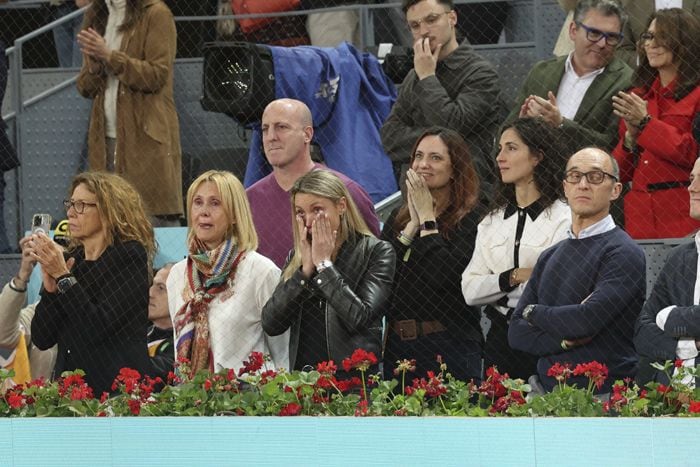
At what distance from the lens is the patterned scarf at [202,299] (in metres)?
6.13

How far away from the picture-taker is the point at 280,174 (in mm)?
6816

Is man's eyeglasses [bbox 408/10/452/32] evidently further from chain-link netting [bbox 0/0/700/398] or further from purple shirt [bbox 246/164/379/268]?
purple shirt [bbox 246/164/379/268]

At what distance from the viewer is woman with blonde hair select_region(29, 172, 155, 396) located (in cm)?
619

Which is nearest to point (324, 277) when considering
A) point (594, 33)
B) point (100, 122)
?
point (594, 33)

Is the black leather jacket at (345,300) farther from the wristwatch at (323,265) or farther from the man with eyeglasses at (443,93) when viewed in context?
the man with eyeglasses at (443,93)

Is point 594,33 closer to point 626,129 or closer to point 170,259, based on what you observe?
point 626,129

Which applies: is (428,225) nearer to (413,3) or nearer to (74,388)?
(413,3)

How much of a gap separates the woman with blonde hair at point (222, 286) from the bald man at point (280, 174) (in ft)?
1.42

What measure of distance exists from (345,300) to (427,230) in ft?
2.05

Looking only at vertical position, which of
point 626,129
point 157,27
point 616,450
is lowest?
point 616,450

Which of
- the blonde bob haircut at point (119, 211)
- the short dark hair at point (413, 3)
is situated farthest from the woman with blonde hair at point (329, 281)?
the short dark hair at point (413, 3)

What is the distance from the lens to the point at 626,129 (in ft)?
21.7

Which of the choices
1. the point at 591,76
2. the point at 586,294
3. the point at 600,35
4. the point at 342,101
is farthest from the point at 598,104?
the point at 342,101

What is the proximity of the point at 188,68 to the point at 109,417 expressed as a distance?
3.78 meters
